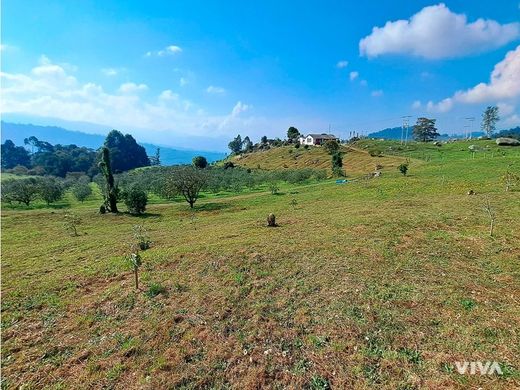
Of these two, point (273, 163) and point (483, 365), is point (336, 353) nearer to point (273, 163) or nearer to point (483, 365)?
point (483, 365)

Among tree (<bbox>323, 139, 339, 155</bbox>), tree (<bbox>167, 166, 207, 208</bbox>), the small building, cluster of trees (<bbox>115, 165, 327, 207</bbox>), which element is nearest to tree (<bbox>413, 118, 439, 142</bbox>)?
the small building

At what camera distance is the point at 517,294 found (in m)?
12.3

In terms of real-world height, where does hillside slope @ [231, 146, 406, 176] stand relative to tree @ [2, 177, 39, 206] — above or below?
above

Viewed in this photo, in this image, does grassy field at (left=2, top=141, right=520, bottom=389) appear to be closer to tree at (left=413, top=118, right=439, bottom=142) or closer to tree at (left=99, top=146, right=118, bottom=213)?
tree at (left=99, top=146, right=118, bottom=213)

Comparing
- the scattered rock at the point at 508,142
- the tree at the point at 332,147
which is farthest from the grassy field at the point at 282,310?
the tree at the point at 332,147

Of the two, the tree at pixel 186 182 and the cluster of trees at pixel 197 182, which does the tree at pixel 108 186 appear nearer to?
the cluster of trees at pixel 197 182

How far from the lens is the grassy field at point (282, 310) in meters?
9.52

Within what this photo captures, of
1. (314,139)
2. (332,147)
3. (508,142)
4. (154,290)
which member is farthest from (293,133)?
(154,290)

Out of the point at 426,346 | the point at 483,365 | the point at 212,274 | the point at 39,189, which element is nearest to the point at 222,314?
the point at 212,274

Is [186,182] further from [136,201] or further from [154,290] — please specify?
[154,290]

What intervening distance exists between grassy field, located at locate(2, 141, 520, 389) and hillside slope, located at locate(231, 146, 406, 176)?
61.2 meters

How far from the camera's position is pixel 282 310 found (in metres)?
12.6

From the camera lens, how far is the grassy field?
375 inches

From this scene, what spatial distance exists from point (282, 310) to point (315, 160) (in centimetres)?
10496
